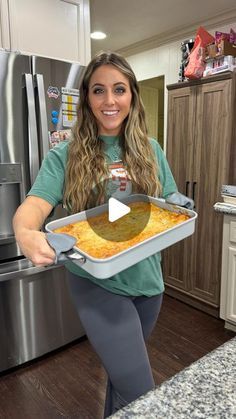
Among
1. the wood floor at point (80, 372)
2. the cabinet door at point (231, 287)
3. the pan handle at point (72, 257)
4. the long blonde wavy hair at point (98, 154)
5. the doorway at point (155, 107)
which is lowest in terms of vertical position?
the wood floor at point (80, 372)

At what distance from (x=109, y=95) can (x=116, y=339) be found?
2.40 feet

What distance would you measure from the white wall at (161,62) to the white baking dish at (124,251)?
9.90ft

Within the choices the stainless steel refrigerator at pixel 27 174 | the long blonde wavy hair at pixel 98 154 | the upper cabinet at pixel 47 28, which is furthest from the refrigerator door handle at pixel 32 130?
the long blonde wavy hair at pixel 98 154

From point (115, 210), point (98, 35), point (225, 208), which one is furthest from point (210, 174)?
point (98, 35)

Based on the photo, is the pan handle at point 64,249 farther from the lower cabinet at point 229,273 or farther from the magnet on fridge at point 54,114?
the lower cabinet at point 229,273

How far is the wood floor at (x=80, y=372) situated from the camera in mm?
1809

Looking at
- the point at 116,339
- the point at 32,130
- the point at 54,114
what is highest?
the point at 54,114

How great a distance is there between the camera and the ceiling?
108 inches

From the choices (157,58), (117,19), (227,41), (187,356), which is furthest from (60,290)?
(157,58)

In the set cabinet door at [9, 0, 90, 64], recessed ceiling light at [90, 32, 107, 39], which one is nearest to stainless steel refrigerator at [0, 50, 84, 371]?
cabinet door at [9, 0, 90, 64]

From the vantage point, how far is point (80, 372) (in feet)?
6.89

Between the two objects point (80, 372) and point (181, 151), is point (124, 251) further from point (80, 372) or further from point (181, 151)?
point (181, 151)

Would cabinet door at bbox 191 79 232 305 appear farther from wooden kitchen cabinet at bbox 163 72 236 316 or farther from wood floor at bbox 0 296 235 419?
wood floor at bbox 0 296 235 419

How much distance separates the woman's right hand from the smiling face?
46 cm
